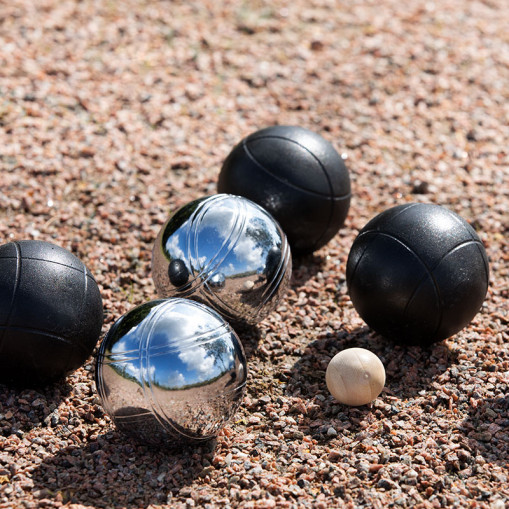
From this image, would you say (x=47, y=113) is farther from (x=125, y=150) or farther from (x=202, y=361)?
(x=202, y=361)

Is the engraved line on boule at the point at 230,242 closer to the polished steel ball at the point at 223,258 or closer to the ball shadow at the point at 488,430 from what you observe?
the polished steel ball at the point at 223,258

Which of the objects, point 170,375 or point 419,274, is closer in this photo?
point 170,375

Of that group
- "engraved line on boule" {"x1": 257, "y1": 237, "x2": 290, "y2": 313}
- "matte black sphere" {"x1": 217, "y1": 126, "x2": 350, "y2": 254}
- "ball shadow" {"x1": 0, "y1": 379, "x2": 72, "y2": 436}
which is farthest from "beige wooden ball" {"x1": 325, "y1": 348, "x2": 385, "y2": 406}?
"ball shadow" {"x1": 0, "y1": 379, "x2": 72, "y2": 436}

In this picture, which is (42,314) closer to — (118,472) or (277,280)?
(118,472)

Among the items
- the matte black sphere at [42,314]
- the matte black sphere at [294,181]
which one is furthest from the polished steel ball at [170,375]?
the matte black sphere at [294,181]

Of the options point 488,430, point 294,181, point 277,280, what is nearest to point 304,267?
point 294,181
